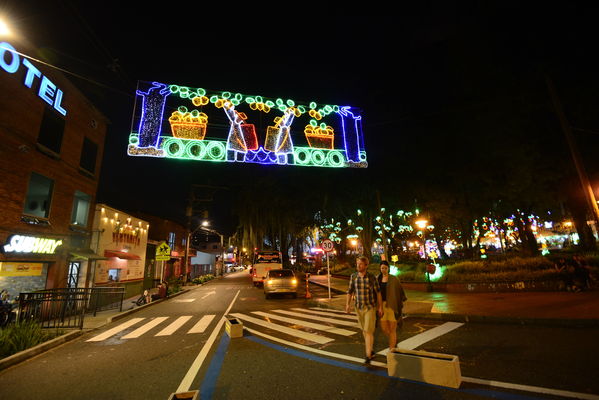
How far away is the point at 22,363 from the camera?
6184 mm

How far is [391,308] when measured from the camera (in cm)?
621

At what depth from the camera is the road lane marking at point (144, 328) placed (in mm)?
8411

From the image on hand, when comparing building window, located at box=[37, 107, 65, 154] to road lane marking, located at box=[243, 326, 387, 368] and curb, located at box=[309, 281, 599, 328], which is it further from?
curb, located at box=[309, 281, 599, 328]

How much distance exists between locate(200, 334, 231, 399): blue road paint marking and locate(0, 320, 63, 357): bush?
15.5ft

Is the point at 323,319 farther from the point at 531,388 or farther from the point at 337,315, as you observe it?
the point at 531,388

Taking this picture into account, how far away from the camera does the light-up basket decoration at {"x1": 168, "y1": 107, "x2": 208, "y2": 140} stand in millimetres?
9812

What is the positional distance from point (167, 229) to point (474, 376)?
114 ft

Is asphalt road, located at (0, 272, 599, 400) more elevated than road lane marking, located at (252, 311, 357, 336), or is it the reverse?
asphalt road, located at (0, 272, 599, 400)

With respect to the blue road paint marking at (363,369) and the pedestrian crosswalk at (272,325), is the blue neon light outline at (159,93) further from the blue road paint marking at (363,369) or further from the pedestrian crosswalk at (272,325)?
the blue road paint marking at (363,369)

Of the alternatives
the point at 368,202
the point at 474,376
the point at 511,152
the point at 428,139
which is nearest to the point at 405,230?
the point at 368,202

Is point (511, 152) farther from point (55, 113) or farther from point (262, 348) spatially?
point (55, 113)

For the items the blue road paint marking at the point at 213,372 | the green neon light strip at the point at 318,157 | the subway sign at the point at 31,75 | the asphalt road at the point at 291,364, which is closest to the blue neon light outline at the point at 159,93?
the subway sign at the point at 31,75

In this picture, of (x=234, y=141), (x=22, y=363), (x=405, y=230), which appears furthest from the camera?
(x=405, y=230)

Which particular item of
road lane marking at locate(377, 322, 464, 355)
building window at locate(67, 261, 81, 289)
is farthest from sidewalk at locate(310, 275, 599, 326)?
building window at locate(67, 261, 81, 289)
